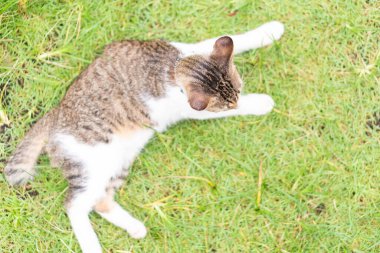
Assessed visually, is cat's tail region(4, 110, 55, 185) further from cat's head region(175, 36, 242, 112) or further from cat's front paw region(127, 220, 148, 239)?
cat's head region(175, 36, 242, 112)

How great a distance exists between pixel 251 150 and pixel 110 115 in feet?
2.85

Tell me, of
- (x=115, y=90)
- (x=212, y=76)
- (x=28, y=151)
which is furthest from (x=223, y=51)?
(x=28, y=151)

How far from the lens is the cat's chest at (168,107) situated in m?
2.72

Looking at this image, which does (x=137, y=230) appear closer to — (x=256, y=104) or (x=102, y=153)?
(x=102, y=153)

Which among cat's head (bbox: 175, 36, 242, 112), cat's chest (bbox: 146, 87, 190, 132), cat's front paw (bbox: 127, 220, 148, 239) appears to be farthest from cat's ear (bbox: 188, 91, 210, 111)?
cat's front paw (bbox: 127, 220, 148, 239)

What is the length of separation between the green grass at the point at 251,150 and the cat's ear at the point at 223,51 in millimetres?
512

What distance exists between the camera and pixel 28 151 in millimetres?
2873

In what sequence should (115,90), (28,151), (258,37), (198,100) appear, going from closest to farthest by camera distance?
(198,100)
(115,90)
(28,151)
(258,37)

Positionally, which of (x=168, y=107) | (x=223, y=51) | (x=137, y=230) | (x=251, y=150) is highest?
(x=223, y=51)

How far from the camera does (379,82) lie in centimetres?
301

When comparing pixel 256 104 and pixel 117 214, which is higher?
pixel 256 104

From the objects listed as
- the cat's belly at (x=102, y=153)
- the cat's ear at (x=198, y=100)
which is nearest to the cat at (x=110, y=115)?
the cat's belly at (x=102, y=153)

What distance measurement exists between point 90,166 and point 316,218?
135cm

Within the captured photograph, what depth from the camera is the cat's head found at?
8.21 feet
